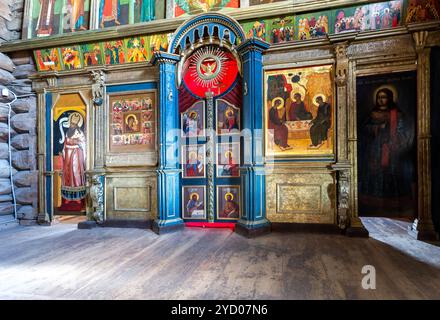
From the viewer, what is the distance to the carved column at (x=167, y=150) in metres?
5.02

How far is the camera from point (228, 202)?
5.15 metres

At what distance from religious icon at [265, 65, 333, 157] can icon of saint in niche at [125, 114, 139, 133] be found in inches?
113

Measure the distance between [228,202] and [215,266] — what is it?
2.07m

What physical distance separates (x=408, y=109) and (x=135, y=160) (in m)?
5.67

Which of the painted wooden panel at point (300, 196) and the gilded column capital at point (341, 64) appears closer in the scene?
the gilded column capital at point (341, 64)

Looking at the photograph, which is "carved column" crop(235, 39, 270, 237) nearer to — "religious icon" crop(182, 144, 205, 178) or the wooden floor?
the wooden floor

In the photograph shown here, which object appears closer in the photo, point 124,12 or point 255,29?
point 255,29

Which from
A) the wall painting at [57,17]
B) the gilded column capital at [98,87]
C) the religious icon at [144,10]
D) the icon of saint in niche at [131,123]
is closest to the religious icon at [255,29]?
the religious icon at [144,10]

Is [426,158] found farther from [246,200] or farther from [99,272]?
[99,272]

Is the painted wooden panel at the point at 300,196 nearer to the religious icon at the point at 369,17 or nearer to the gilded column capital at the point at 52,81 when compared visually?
the religious icon at the point at 369,17

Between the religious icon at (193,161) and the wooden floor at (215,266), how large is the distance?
1.23 metres

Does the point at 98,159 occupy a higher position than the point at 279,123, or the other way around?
the point at 279,123

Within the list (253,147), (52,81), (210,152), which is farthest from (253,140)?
(52,81)

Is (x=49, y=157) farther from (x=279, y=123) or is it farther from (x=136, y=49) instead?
(x=279, y=123)
